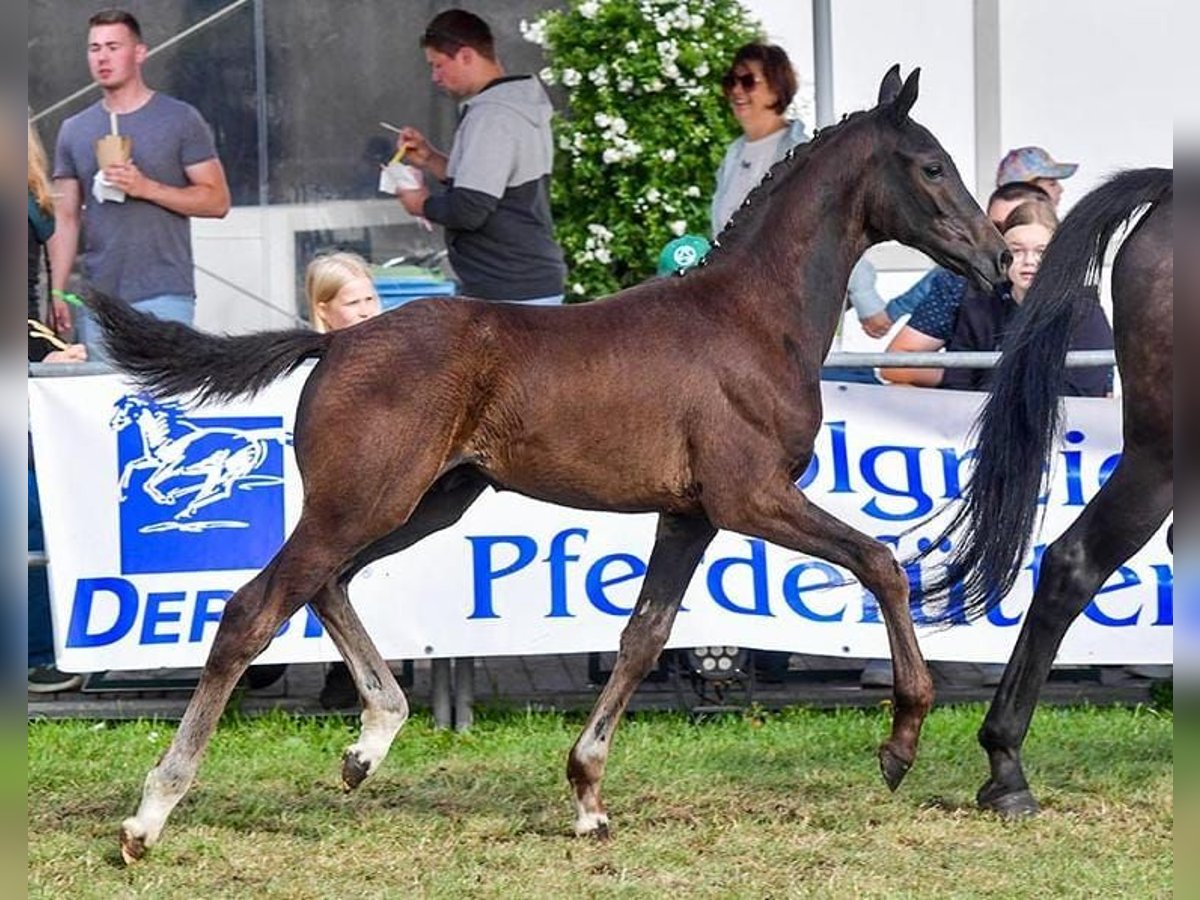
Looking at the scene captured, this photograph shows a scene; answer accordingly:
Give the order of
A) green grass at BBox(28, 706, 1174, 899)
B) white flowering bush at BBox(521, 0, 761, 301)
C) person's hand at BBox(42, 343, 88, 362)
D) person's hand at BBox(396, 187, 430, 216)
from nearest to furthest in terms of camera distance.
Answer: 1. green grass at BBox(28, 706, 1174, 899)
2. person's hand at BBox(42, 343, 88, 362)
3. person's hand at BBox(396, 187, 430, 216)
4. white flowering bush at BBox(521, 0, 761, 301)

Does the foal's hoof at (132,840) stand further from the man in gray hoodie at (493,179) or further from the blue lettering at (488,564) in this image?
the man in gray hoodie at (493,179)

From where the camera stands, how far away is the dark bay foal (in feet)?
18.0

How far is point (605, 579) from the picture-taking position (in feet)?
24.0

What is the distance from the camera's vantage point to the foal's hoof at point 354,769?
5.78 m

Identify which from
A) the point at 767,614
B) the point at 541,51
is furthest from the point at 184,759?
the point at 541,51

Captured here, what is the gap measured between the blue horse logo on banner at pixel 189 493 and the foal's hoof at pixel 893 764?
2.45 meters

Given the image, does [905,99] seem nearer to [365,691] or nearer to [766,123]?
[365,691]

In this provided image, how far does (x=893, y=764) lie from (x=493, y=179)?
346cm

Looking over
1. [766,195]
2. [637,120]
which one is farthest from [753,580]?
[637,120]

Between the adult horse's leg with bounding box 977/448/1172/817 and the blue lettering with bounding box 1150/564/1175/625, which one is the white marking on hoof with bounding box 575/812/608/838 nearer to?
the adult horse's leg with bounding box 977/448/1172/817

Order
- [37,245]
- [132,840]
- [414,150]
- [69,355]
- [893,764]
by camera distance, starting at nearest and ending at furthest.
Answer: [132,840] → [893,764] → [69,355] → [37,245] → [414,150]

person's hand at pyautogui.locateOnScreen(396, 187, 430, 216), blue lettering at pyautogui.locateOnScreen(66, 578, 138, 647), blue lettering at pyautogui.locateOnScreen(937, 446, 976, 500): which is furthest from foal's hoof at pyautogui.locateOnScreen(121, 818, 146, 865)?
person's hand at pyautogui.locateOnScreen(396, 187, 430, 216)

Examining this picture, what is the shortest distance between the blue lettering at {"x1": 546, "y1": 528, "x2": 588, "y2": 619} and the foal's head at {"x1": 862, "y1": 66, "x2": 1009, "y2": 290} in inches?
75.3

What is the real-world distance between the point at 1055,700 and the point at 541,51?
4.92m
